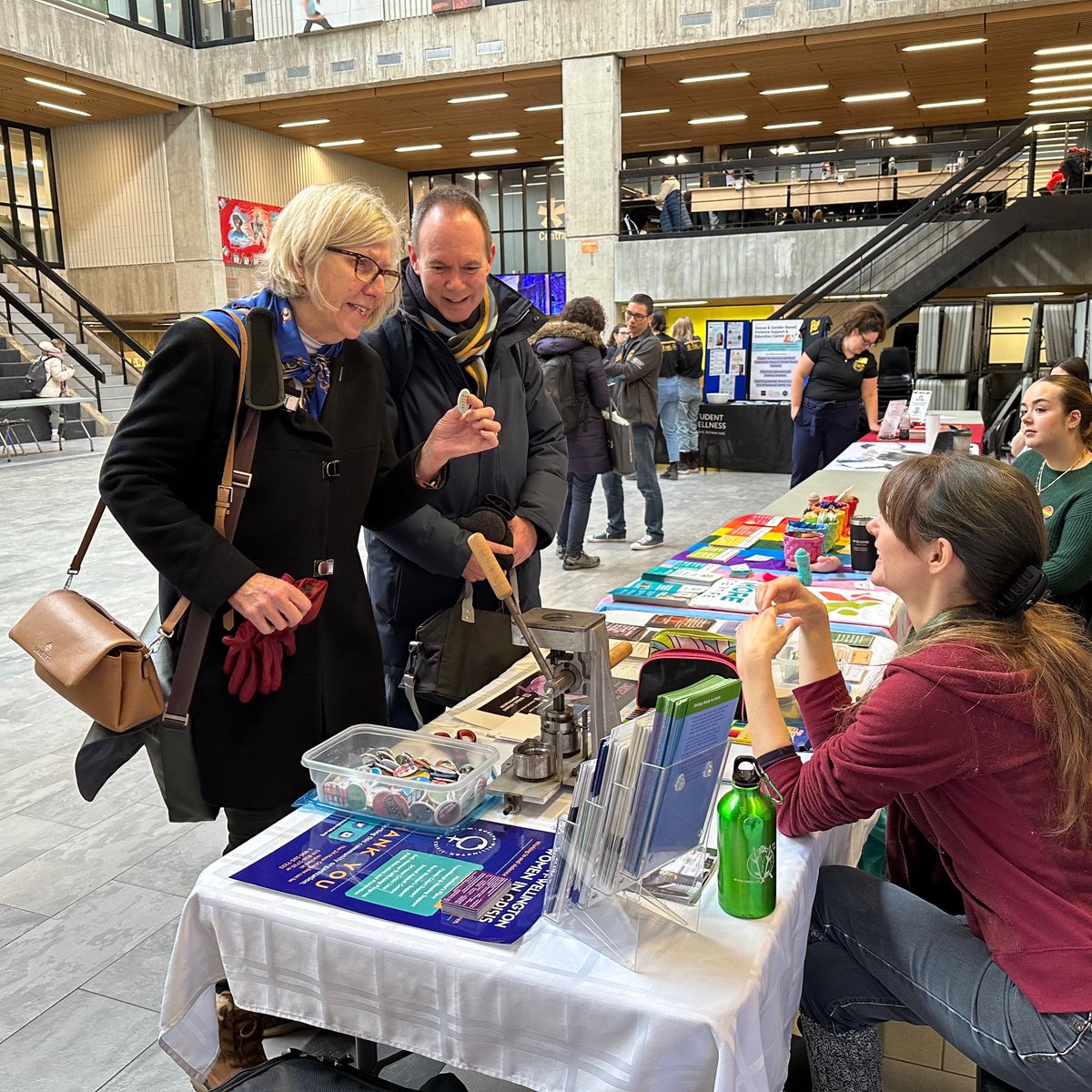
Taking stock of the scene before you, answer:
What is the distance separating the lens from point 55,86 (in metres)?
15.5

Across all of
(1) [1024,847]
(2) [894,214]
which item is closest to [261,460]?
(1) [1024,847]

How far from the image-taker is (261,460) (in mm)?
1767

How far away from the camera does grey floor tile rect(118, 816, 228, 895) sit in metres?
2.74

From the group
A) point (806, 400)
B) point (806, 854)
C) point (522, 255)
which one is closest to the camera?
point (806, 854)

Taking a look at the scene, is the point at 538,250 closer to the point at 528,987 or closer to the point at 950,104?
the point at 950,104

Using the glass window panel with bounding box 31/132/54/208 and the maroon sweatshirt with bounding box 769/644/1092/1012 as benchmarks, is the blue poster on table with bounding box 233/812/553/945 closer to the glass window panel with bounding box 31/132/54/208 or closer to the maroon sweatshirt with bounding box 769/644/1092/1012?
the maroon sweatshirt with bounding box 769/644/1092/1012

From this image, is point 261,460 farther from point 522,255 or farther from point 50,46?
point 522,255

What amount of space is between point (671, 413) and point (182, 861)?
8.12 m

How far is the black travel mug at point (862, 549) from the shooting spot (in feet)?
10.4

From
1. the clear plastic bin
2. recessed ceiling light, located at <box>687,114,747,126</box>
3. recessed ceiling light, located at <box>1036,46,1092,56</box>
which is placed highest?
recessed ceiling light, located at <box>1036,46,1092,56</box>

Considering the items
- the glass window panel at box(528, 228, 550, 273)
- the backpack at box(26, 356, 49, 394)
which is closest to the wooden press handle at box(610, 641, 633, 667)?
the backpack at box(26, 356, 49, 394)

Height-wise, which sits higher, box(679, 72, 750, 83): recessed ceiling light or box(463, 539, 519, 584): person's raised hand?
box(679, 72, 750, 83): recessed ceiling light

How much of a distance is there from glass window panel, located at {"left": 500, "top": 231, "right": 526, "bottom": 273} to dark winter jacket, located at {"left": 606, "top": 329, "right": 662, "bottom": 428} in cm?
1572

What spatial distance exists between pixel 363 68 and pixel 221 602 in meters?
15.7
